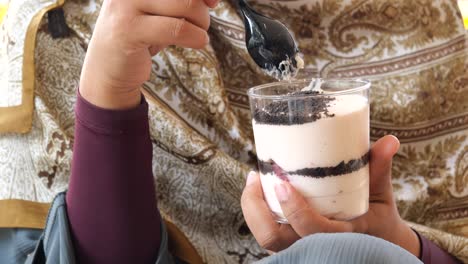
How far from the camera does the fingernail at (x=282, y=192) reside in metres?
0.52

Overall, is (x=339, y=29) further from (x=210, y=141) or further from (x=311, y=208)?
(x=311, y=208)

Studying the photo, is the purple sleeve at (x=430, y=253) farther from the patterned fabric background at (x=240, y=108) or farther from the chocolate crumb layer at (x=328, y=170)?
the chocolate crumb layer at (x=328, y=170)

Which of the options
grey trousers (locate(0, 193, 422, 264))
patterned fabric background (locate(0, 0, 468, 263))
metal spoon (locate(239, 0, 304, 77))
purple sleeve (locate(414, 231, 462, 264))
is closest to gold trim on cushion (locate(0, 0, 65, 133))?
patterned fabric background (locate(0, 0, 468, 263))

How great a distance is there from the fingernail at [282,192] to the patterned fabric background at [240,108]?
285 millimetres

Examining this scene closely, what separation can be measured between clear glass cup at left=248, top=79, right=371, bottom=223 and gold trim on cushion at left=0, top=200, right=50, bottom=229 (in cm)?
39

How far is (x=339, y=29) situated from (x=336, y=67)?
0.07 meters

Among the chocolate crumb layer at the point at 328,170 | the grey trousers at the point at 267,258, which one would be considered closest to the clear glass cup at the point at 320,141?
the chocolate crumb layer at the point at 328,170

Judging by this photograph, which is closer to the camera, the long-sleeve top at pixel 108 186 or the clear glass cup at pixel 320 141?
the clear glass cup at pixel 320 141

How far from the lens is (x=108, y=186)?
65 centimetres

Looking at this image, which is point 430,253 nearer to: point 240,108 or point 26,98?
point 240,108

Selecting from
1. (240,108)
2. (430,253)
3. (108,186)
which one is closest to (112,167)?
(108,186)

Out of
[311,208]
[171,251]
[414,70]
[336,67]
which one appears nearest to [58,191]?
[171,251]

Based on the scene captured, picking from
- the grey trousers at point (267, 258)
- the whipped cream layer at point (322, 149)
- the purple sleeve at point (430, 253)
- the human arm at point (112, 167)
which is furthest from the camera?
the purple sleeve at point (430, 253)

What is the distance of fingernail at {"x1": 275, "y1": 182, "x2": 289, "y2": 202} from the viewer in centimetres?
52
